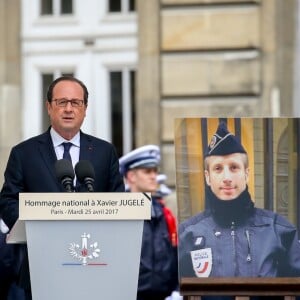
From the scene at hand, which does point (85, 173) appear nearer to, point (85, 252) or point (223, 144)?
point (85, 252)

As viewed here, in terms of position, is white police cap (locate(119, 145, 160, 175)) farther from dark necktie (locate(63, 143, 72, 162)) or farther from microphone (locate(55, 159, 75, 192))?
microphone (locate(55, 159, 75, 192))

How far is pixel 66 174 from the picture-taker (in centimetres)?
548

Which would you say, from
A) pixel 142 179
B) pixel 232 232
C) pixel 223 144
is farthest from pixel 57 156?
pixel 142 179

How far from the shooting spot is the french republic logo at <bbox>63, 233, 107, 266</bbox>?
17.4ft

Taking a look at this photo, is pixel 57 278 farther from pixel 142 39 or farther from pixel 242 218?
pixel 142 39

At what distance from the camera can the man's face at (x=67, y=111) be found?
5.77m

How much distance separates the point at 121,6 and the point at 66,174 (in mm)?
6784

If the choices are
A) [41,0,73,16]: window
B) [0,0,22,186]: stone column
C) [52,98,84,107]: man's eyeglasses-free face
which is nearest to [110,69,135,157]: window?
[41,0,73,16]: window

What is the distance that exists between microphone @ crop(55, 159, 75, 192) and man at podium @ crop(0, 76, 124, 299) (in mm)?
175

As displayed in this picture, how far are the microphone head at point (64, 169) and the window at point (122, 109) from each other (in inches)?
253

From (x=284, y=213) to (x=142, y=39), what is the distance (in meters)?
6.19

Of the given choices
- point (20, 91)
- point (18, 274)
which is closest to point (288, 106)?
point (20, 91)

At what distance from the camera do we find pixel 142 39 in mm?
11578

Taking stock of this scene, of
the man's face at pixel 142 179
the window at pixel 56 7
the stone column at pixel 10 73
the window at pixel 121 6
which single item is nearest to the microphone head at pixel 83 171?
the man's face at pixel 142 179
